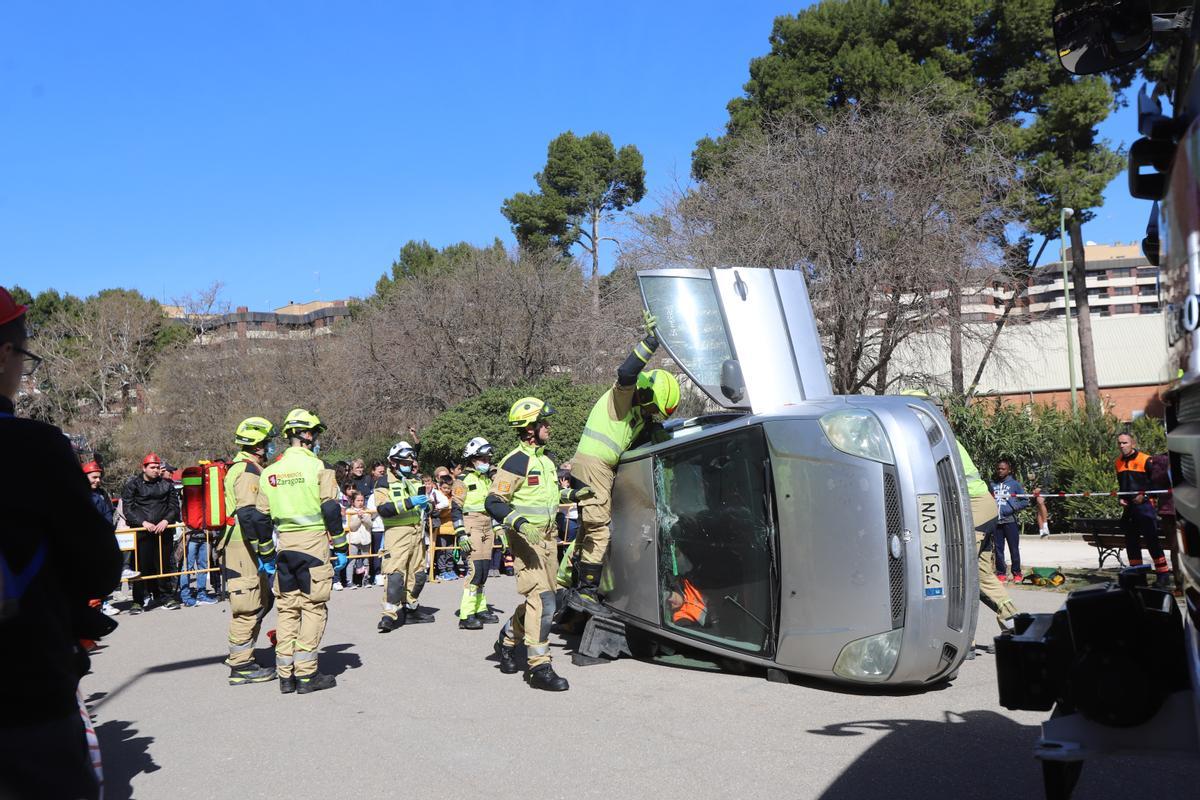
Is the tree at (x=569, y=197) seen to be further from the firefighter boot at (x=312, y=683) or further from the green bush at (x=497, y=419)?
the firefighter boot at (x=312, y=683)

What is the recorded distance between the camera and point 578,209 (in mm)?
50188

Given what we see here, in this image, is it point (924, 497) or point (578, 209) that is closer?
point (924, 497)

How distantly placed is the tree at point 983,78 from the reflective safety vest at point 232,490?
62.0 feet

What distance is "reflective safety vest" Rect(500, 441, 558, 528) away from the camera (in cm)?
852

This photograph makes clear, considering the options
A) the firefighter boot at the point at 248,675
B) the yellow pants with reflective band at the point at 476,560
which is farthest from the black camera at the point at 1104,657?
the yellow pants with reflective band at the point at 476,560

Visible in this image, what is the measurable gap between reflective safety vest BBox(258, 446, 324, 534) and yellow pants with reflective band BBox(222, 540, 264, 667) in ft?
3.01

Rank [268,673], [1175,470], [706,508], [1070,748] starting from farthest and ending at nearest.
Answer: [268,673], [706,508], [1070,748], [1175,470]

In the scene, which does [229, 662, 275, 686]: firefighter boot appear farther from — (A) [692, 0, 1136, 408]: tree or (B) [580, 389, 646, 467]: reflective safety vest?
(A) [692, 0, 1136, 408]: tree

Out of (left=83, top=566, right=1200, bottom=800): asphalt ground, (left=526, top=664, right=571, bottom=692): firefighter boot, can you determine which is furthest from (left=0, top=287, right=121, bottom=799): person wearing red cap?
(left=526, top=664, right=571, bottom=692): firefighter boot

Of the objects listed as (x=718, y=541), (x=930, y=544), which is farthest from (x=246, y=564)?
(x=930, y=544)

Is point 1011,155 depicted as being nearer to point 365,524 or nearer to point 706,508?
point 365,524

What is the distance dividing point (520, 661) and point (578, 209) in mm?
42479

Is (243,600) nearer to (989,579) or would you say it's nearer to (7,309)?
(989,579)

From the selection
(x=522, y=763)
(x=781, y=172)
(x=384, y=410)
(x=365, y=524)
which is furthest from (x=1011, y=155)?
(x=522, y=763)
